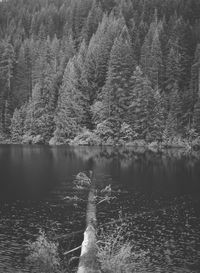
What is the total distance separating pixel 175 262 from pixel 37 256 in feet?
19.6

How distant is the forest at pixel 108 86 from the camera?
96.2 meters

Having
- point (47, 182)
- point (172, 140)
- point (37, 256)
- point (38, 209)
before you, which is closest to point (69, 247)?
point (37, 256)

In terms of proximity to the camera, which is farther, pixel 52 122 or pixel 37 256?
pixel 52 122

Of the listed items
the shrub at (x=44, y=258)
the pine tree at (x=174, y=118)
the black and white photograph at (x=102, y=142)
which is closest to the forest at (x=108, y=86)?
the pine tree at (x=174, y=118)

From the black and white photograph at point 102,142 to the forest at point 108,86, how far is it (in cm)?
34

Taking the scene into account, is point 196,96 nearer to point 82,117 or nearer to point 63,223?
point 82,117

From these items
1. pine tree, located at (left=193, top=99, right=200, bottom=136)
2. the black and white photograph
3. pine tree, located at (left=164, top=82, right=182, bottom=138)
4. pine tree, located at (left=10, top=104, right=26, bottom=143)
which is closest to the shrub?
the black and white photograph

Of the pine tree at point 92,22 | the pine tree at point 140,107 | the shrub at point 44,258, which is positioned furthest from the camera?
the pine tree at point 92,22

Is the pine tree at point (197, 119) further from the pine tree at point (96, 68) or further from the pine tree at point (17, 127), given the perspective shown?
the pine tree at point (17, 127)

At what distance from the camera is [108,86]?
102 metres

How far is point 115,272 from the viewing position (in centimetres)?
1483

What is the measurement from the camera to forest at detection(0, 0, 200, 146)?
96250 mm

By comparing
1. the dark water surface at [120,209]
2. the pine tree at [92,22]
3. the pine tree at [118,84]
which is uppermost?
the pine tree at [92,22]

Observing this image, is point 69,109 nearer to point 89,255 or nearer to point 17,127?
point 17,127
